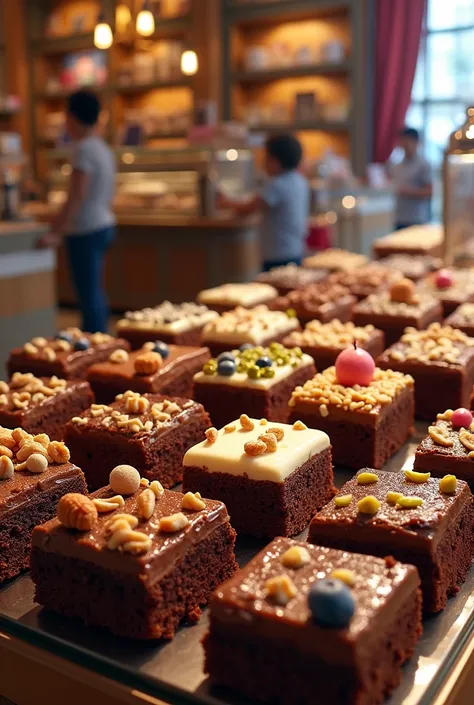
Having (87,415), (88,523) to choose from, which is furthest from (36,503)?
(87,415)

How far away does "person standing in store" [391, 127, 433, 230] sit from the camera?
680cm

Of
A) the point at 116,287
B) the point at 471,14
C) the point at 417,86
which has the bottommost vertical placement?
the point at 116,287

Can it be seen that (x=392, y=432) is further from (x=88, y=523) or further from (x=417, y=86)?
(x=417, y=86)

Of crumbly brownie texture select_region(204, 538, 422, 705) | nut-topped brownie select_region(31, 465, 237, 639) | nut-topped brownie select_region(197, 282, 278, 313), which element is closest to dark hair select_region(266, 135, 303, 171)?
nut-topped brownie select_region(197, 282, 278, 313)

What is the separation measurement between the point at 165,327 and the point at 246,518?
3.93 feet

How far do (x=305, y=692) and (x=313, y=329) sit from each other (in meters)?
1.70

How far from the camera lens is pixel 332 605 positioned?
1.06 metres

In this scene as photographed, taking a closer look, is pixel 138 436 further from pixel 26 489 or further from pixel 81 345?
pixel 81 345

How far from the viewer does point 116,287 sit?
753 cm

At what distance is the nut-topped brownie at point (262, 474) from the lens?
62.8 inches

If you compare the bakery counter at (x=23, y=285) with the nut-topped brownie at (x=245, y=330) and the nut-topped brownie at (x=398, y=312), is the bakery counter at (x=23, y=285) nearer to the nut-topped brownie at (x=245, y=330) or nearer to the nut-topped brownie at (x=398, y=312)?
the nut-topped brownie at (x=245, y=330)

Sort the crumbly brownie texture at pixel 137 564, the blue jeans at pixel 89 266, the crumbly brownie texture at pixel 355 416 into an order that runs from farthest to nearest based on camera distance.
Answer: the blue jeans at pixel 89 266
the crumbly brownie texture at pixel 355 416
the crumbly brownie texture at pixel 137 564

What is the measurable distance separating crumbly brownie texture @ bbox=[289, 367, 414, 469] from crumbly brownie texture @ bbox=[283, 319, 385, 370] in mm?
382

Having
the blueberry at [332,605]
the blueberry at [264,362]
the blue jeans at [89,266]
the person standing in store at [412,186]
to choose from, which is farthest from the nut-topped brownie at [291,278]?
the person standing in store at [412,186]
